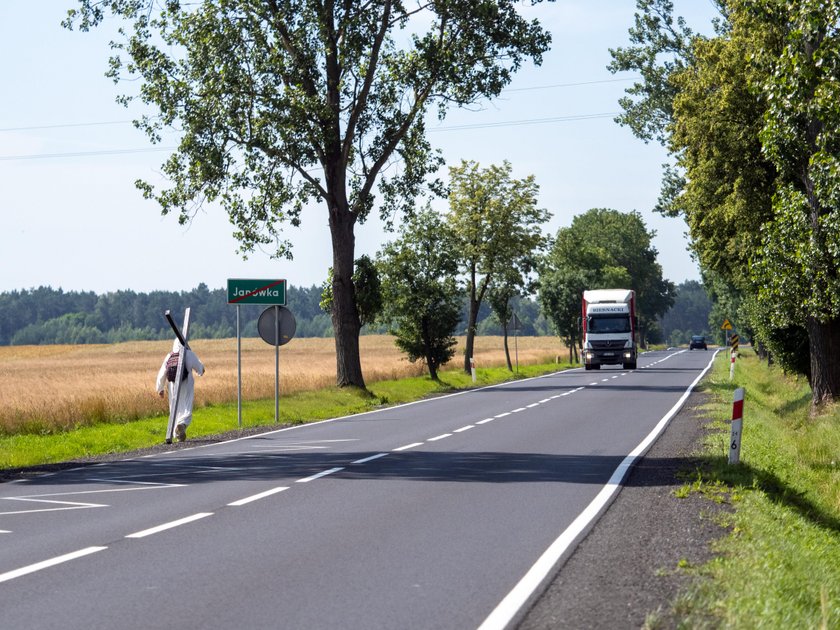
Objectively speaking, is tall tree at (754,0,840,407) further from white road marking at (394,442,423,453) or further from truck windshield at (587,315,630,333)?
truck windshield at (587,315,630,333)

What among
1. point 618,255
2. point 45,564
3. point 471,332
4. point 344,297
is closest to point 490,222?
point 471,332

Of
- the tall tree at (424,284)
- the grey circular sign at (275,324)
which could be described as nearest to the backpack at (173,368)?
the grey circular sign at (275,324)

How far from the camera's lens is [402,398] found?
33469 millimetres

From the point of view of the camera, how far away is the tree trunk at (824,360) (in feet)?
78.1

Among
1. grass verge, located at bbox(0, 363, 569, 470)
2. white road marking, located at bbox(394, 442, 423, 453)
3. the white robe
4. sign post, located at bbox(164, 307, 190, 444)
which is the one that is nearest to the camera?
white road marking, located at bbox(394, 442, 423, 453)

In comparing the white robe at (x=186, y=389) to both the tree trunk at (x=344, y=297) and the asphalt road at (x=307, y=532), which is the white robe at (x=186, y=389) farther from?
the tree trunk at (x=344, y=297)

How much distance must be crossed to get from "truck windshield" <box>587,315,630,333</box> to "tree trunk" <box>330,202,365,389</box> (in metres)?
20.7

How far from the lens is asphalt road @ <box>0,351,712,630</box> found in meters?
6.30

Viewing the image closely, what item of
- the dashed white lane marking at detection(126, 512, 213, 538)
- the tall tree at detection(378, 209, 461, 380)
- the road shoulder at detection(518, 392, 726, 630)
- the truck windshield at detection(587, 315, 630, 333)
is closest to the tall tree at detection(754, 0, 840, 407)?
the road shoulder at detection(518, 392, 726, 630)

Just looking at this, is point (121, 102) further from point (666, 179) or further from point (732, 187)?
point (666, 179)

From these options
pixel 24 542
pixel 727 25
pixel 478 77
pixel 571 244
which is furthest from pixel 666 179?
pixel 571 244

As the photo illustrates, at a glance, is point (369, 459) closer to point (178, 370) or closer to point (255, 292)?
point (178, 370)

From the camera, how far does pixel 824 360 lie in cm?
2420

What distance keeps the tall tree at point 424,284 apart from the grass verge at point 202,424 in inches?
199
